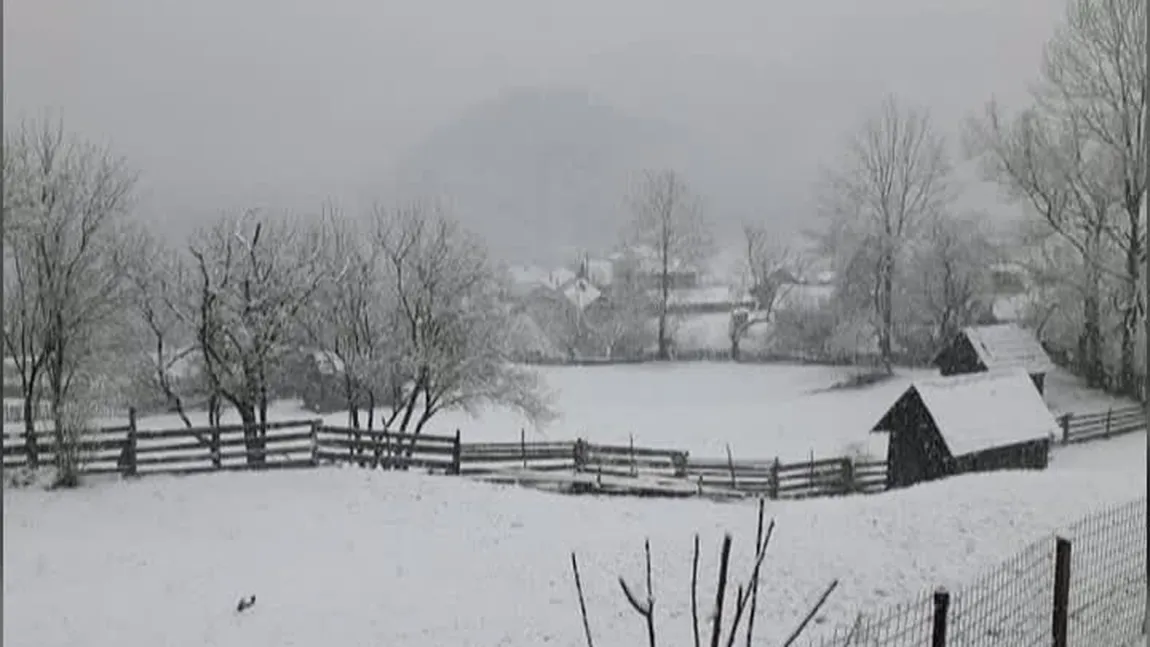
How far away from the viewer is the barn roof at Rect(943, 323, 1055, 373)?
21.9 metres

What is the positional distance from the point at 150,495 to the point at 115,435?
2.37 metres

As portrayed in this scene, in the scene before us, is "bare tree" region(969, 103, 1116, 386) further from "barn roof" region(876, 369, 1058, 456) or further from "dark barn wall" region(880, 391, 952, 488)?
"dark barn wall" region(880, 391, 952, 488)

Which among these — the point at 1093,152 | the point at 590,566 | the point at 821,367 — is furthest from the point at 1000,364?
the point at 590,566

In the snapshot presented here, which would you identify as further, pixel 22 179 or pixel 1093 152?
pixel 1093 152

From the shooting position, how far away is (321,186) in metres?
25.1

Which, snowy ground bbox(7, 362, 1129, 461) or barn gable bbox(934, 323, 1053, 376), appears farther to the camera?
barn gable bbox(934, 323, 1053, 376)

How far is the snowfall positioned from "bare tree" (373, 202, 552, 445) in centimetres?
482

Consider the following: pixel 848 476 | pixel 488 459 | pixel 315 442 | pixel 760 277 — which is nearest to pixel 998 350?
pixel 848 476

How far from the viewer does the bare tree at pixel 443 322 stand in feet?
62.2

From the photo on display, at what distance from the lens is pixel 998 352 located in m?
22.3

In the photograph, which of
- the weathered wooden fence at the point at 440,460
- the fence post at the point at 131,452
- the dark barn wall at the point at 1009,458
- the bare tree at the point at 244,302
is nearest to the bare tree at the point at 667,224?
the weathered wooden fence at the point at 440,460

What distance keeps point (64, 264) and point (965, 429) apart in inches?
612

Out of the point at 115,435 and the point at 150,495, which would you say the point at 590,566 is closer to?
the point at 150,495

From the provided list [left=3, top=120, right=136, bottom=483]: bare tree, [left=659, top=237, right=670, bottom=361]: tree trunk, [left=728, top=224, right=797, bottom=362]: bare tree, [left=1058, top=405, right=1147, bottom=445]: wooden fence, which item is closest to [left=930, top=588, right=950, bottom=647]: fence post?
[left=3, top=120, right=136, bottom=483]: bare tree
